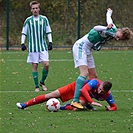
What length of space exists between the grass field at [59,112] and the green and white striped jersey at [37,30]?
0.88 meters

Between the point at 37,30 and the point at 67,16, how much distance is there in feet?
48.2

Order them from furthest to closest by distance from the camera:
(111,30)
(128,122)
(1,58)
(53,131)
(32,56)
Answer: (1,58)
(32,56)
(111,30)
(128,122)
(53,131)

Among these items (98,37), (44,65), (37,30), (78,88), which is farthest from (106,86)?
(37,30)

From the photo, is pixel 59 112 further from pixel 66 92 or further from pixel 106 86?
pixel 106 86

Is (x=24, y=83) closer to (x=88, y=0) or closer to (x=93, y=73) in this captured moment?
(x=93, y=73)

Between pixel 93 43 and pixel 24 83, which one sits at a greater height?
pixel 93 43

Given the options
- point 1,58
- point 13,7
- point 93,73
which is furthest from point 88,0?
point 93,73

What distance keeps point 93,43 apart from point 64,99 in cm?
107

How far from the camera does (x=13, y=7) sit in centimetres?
2814

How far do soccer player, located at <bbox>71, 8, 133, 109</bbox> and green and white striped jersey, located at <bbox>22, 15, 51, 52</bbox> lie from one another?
293 centimetres

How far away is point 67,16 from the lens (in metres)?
28.4

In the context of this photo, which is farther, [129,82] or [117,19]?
[117,19]

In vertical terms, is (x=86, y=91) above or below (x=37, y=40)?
below

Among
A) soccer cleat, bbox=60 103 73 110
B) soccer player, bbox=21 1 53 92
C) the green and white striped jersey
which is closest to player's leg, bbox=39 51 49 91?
soccer player, bbox=21 1 53 92
